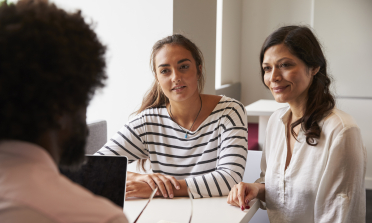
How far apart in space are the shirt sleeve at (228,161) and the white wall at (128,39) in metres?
1.03

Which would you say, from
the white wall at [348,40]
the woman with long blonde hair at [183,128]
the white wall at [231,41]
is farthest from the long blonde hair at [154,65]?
the white wall at [231,41]

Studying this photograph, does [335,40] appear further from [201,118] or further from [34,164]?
[34,164]

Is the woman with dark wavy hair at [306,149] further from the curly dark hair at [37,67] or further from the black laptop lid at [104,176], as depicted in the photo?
the curly dark hair at [37,67]

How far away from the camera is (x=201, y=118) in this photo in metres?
1.50

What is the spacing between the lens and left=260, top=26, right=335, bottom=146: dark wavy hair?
4.21ft

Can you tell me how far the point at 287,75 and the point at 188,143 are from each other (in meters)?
0.46

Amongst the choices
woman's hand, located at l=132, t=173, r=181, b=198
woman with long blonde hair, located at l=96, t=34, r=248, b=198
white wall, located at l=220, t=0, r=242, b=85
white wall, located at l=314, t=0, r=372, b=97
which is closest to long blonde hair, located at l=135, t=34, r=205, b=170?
woman with long blonde hair, located at l=96, t=34, r=248, b=198

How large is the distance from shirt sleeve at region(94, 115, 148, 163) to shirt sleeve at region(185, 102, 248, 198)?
340 millimetres

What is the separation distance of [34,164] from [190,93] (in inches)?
43.6

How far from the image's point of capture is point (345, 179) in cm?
119

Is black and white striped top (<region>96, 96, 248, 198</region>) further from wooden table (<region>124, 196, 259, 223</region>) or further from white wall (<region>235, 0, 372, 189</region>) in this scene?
white wall (<region>235, 0, 372, 189</region>)

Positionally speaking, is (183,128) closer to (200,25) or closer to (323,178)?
(323,178)

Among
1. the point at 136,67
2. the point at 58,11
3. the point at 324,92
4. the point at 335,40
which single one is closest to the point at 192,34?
the point at 136,67

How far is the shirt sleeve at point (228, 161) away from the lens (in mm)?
1237
